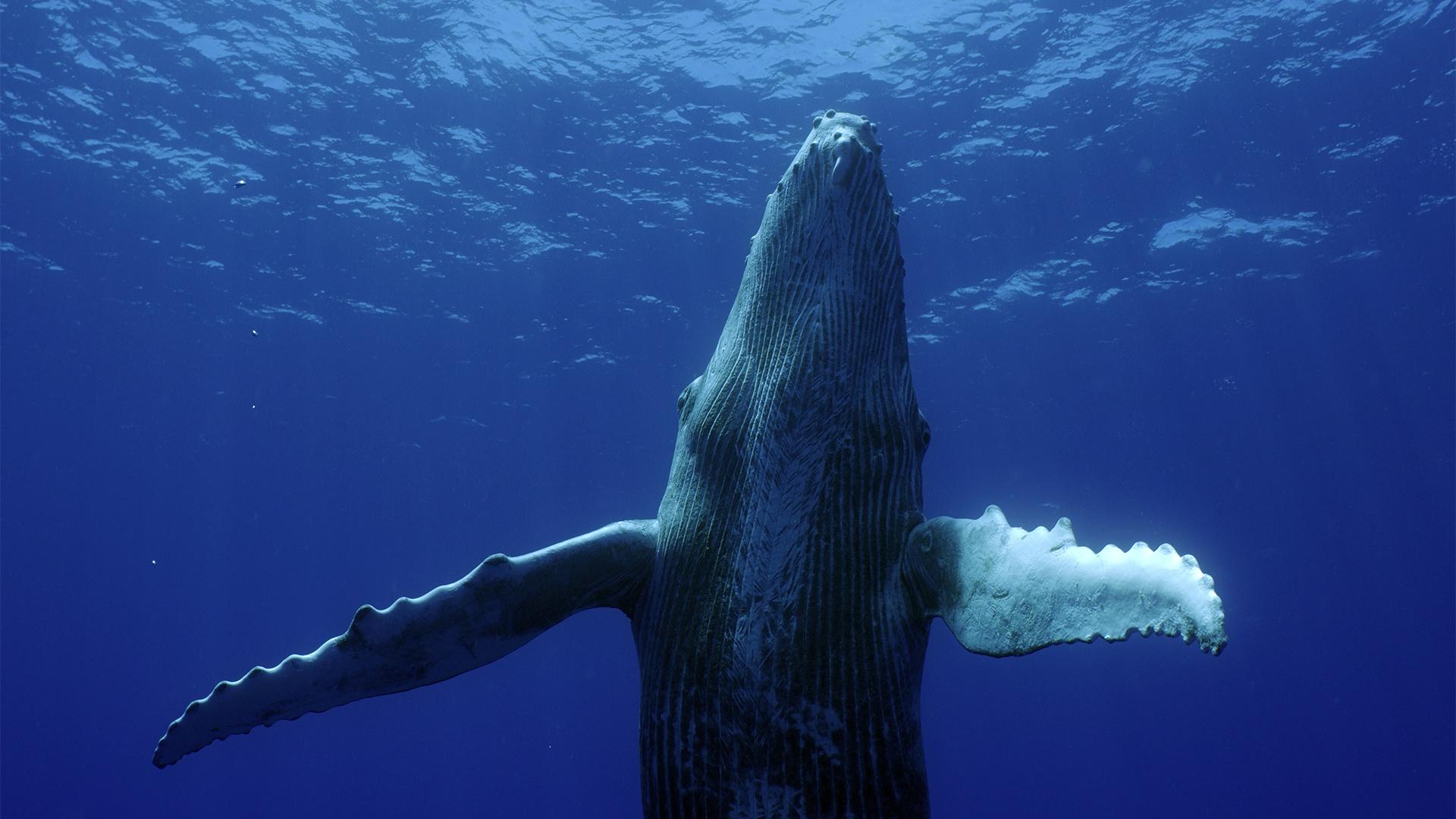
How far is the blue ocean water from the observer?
2003cm

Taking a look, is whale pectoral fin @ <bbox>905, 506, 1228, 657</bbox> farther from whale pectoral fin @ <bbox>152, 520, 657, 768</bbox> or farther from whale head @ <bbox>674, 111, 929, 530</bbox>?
whale pectoral fin @ <bbox>152, 520, 657, 768</bbox>

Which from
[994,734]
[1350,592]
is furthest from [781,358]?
[994,734]

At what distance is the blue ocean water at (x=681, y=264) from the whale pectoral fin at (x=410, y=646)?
490 inches

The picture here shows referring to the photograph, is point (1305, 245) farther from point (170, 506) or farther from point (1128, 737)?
point (1128, 737)

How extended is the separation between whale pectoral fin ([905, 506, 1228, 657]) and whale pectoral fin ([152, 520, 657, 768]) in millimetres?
1314

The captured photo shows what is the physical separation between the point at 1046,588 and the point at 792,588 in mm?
859

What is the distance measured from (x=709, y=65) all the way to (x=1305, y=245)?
19752 millimetres

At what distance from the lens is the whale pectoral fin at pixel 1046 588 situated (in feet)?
7.91

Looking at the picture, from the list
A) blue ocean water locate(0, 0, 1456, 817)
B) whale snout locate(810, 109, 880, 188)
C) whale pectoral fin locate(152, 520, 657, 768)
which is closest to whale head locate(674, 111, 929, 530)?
whale snout locate(810, 109, 880, 188)

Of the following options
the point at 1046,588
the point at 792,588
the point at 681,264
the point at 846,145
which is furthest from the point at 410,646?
the point at 681,264

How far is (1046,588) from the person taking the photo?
8.93 ft

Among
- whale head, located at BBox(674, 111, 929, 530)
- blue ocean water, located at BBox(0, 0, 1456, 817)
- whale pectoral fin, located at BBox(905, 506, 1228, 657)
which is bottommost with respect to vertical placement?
whale pectoral fin, located at BBox(905, 506, 1228, 657)

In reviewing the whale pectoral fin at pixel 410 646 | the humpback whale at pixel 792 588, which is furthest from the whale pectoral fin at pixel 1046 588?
the whale pectoral fin at pixel 410 646

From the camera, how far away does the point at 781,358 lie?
126 inches
